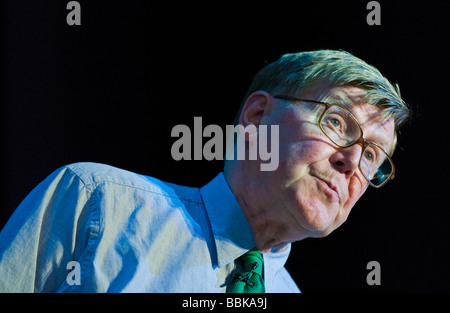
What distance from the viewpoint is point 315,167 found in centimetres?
138

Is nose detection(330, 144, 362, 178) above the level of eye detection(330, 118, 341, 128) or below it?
below

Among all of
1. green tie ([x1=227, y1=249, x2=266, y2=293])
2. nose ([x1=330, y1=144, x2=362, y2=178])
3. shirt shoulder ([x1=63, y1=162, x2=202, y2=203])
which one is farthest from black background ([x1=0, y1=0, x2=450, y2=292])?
green tie ([x1=227, y1=249, x2=266, y2=293])

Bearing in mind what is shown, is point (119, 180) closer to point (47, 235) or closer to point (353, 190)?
point (47, 235)

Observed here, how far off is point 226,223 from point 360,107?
533mm

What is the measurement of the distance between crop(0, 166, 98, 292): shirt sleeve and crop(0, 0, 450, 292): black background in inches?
24.4

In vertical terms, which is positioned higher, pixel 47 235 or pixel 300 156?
pixel 300 156

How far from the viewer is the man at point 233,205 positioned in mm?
1206

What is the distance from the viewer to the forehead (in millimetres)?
1480

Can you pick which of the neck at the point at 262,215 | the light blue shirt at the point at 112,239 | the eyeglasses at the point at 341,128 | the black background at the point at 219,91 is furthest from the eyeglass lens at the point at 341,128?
the black background at the point at 219,91

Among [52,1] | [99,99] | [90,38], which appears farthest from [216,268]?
[52,1]

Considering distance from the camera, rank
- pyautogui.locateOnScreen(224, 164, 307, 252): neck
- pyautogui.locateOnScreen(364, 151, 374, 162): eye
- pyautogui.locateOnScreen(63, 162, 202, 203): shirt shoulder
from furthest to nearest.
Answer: pyautogui.locateOnScreen(364, 151, 374, 162): eye → pyautogui.locateOnScreen(224, 164, 307, 252): neck → pyautogui.locateOnScreen(63, 162, 202, 203): shirt shoulder

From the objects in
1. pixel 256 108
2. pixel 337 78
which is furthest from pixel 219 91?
pixel 337 78

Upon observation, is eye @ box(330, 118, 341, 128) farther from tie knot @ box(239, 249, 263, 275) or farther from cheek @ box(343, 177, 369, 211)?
tie knot @ box(239, 249, 263, 275)
